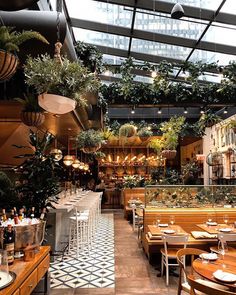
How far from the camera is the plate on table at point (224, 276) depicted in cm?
317

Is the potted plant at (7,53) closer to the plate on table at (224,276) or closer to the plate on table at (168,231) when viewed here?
the plate on table at (224,276)

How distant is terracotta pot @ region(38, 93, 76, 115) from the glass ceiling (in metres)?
5.10

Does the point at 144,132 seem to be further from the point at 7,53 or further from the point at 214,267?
the point at 7,53

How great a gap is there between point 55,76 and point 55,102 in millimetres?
319

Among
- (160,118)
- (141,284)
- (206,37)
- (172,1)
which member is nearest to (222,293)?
(141,284)

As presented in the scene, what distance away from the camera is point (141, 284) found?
16.9 ft

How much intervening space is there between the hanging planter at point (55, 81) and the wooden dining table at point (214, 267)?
8.18 ft

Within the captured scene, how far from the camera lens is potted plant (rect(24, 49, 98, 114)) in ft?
11.7

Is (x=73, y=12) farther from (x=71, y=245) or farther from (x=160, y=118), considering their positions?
(x=160, y=118)

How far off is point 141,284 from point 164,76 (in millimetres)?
6079

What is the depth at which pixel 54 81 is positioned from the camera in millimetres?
3568

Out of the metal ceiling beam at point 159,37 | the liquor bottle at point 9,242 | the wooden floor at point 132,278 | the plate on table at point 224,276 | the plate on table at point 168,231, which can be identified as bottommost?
the wooden floor at point 132,278

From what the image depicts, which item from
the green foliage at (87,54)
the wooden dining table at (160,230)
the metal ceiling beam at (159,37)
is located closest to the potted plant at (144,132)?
the metal ceiling beam at (159,37)

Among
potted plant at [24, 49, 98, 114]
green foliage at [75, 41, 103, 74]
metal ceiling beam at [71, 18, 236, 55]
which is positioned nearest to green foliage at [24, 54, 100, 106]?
potted plant at [24, 49, 98, 114]
